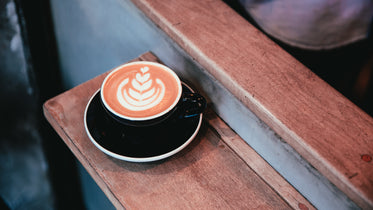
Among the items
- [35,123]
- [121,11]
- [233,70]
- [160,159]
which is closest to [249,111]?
[233,70]

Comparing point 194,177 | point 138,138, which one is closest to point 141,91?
point 138,138

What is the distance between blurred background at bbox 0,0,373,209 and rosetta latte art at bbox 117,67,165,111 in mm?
399

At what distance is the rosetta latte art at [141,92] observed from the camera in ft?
2.62

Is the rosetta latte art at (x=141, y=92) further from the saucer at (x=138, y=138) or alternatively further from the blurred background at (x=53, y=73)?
the blurred background at (x=53, y=73)

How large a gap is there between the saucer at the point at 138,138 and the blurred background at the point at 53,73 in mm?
482

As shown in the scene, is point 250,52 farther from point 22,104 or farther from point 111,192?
point 22,104

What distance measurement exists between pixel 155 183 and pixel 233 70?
31 centimetres

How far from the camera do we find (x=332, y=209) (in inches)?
28.6

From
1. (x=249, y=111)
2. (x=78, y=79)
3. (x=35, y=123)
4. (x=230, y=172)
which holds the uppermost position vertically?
(x=249, y=111)

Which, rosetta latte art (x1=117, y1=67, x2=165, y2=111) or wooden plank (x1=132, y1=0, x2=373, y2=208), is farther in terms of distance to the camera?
rosetta latte art (x1=117, y1=67, x2=165, y2=111)

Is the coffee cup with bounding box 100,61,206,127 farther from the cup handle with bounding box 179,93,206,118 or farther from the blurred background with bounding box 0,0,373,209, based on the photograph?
the blurred background with bounding box 0,0,373,209

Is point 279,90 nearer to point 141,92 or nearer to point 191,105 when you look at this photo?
point 191,105

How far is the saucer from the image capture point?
76 centimetres

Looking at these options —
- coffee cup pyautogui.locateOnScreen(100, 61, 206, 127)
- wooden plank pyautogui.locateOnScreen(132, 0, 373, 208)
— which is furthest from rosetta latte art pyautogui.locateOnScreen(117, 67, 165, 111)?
wooden plank pyautogui.locateOnScreen(132, 0, 373, 208)
